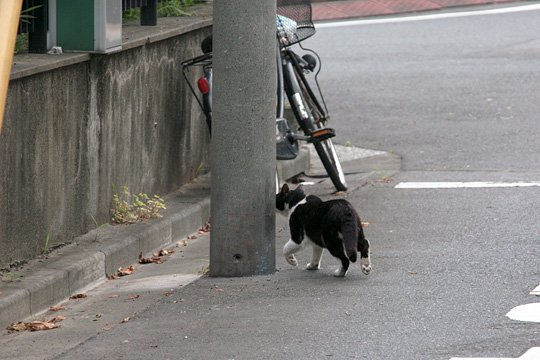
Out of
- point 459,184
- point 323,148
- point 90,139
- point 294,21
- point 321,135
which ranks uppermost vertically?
point 294,21

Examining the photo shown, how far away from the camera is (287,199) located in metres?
8.66

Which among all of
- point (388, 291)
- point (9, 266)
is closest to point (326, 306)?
point (388, 291)

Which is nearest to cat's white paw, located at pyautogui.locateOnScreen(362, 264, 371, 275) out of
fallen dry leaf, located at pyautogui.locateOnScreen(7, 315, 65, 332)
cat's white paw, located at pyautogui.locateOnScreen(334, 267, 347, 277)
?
cat's white paw, located at pyautogui.locateOnScreen(334, 267, 347, 277)

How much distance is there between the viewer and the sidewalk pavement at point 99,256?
24.8 feet

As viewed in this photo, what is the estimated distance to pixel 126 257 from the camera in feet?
29.6

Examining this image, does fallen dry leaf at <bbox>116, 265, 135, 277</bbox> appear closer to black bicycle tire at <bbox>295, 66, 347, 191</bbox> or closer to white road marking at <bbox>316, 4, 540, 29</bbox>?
black bicycle tire at <bbox>295, 66, 347, 191</bbox>

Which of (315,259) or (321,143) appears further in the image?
(321,143)

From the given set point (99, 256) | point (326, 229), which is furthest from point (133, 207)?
point (326, 229)

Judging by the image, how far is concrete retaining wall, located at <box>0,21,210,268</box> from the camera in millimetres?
8102

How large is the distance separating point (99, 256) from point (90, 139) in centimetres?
93

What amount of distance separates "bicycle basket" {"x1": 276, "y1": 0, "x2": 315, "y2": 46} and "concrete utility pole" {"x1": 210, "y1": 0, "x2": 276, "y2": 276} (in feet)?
9.36

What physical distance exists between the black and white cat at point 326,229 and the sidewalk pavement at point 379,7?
14640 millimetres

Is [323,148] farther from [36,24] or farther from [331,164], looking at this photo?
[36,24]

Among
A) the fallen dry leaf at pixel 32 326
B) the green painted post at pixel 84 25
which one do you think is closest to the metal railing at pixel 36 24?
the green painted post at pixel 84 25
